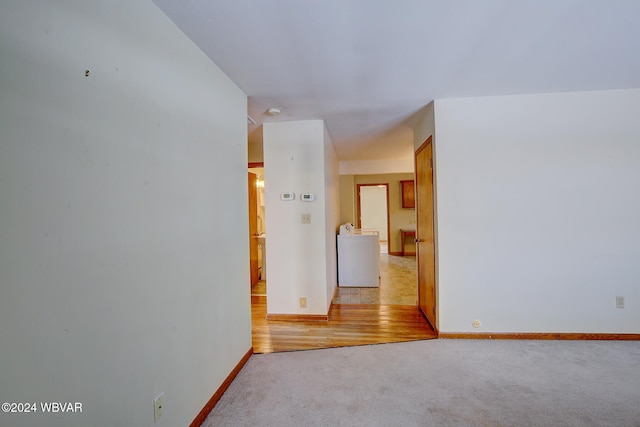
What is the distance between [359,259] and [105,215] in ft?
12.9

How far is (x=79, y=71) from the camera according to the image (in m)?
1.00

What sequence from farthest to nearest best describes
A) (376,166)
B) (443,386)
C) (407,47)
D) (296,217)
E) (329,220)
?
(376,166), (329,220), (296,217), (443,386), (407,47)

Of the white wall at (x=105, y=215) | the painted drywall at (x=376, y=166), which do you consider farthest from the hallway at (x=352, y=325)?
the painted drywall at (x=376, y=166)

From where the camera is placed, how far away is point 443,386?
2.00 metres

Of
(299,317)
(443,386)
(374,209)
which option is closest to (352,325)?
(299,317)

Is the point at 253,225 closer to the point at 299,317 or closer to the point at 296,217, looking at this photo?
the point at 296,217

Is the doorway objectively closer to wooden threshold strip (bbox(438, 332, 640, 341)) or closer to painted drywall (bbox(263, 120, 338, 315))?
painted drywall (bbox(263, 120, 338, 315))

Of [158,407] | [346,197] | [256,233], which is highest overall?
[346,197]

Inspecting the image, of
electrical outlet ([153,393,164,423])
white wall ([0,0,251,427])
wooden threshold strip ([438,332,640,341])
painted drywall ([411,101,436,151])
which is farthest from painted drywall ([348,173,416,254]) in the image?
electrical outlet ([153,393,164,423])

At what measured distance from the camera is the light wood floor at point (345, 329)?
2.71 m

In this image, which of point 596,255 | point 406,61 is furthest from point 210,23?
point 596,255

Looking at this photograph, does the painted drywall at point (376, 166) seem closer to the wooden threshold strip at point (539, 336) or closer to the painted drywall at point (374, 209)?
the wooden threshold strip at point (539, 336)

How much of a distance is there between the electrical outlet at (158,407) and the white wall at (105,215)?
43mm

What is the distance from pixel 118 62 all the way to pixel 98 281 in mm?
912
